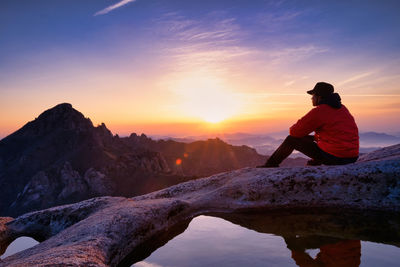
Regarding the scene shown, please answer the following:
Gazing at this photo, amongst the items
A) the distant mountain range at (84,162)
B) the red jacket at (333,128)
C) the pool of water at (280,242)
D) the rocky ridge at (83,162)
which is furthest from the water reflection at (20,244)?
the rocky ridge at (83,162)

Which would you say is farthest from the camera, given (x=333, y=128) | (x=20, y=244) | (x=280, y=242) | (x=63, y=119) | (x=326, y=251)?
(x=63, y=119)

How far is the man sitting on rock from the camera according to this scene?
7660 mm

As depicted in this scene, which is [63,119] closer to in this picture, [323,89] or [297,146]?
[297,146]

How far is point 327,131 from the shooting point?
7.88 meters

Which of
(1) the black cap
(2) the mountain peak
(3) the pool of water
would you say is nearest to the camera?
(3) the pool of water

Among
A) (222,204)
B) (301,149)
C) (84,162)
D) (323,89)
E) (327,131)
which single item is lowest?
(84,162)

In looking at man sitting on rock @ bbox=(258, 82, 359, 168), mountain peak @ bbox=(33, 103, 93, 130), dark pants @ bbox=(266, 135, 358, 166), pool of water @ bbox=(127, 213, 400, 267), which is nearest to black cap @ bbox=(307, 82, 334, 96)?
man sitting on rock @ bbox=(258, 82, 359, 168)

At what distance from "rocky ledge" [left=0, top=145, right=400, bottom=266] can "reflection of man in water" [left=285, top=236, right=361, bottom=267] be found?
1792 mm

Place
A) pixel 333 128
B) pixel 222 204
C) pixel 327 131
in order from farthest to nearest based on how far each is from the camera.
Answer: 1. pixel 327 131
2. pixel 333 128
3. pixel 222 204

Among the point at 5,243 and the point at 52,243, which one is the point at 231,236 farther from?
the point at 5,243

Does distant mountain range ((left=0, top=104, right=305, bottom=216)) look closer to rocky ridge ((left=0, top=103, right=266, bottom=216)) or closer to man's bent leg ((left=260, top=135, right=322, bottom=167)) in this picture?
rocky ridge ((left=0, top=103, right=266, bottom=216))

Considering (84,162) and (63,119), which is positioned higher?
(63,119)

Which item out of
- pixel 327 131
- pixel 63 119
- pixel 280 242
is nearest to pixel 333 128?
pixel 327 131

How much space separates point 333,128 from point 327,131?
20 cm
